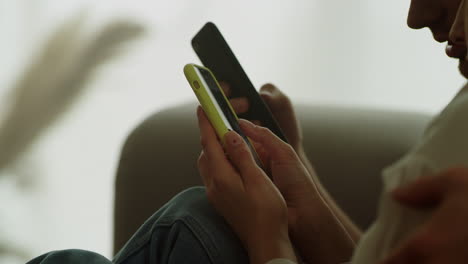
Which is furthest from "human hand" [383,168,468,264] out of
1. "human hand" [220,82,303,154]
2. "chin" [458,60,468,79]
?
"human hand" [220,82,303,154]

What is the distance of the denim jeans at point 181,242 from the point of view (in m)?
0.57

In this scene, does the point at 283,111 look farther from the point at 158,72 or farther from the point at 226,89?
the point at 158,72

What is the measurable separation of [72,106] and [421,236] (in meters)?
1.13

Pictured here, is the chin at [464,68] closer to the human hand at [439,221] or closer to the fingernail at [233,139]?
the fingernail at [233,139]

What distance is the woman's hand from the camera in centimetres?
56

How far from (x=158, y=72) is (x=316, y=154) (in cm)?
49

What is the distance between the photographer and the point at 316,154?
0.91 metres

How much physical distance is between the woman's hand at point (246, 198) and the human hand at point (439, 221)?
266mm

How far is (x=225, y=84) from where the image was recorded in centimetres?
72

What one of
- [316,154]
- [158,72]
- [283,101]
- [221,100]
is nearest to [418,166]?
[221,100]

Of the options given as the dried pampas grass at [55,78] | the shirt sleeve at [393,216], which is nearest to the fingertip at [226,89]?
the shirt sleeve at [393,216]

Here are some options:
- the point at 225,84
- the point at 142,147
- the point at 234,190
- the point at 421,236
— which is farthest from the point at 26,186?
the point at 421,236

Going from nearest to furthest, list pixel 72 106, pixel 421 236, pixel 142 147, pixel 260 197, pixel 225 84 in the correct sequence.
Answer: pixel 421 236
pixel 260 197
pixel 225 84
pixel 142 147
pixel 72 106

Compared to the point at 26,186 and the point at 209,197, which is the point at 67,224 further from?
the point at 209,197
